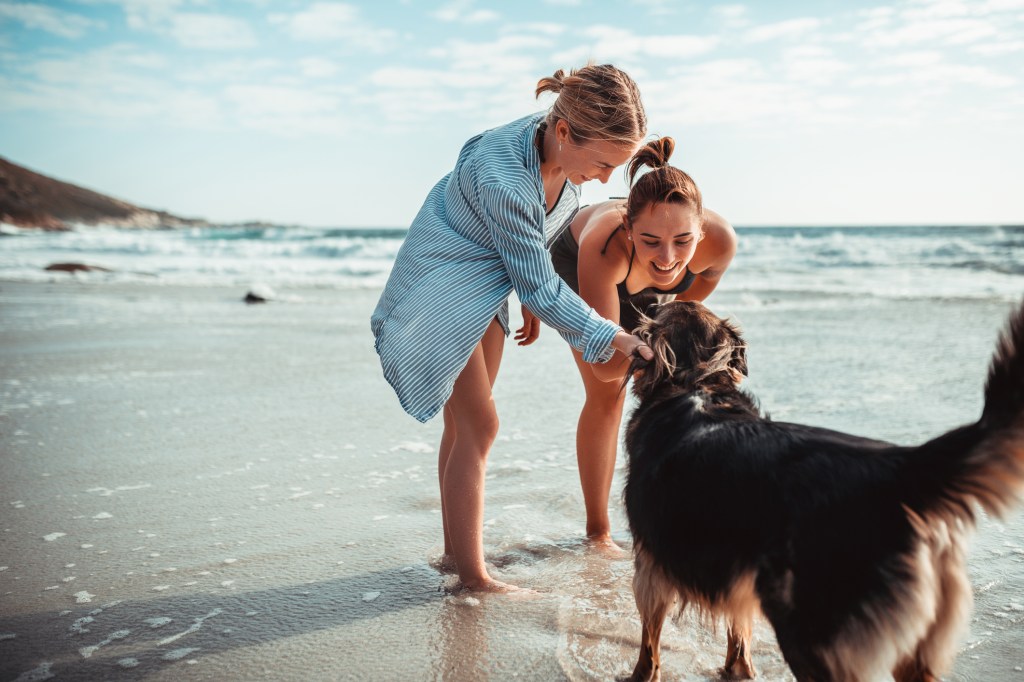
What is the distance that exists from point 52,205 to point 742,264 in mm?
58670

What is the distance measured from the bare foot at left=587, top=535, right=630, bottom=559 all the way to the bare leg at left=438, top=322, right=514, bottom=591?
0.59 m

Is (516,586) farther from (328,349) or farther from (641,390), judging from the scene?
(328,349)

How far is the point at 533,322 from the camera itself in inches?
136

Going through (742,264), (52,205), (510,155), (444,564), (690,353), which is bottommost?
(444,564)

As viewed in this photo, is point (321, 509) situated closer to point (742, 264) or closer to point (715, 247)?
point (715, 247)

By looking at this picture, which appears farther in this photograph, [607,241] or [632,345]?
[607,241]

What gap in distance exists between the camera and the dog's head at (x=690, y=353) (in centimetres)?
238

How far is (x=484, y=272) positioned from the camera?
9.51 feet

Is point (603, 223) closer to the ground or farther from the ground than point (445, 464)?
farther from the ground

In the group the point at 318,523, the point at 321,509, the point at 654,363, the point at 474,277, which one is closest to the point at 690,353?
the point at 654,363

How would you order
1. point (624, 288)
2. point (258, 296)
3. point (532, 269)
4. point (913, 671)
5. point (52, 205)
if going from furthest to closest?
1. point (52, 205)
2. point (258, 296)
3. point (624, 288)
4. point (532, 269)
5. point (913, 671)

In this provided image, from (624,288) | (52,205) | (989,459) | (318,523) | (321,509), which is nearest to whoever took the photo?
(989,459)

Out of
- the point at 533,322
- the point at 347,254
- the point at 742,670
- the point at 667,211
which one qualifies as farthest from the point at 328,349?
the point at 347,254

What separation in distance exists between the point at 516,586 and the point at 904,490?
68.2 inches
